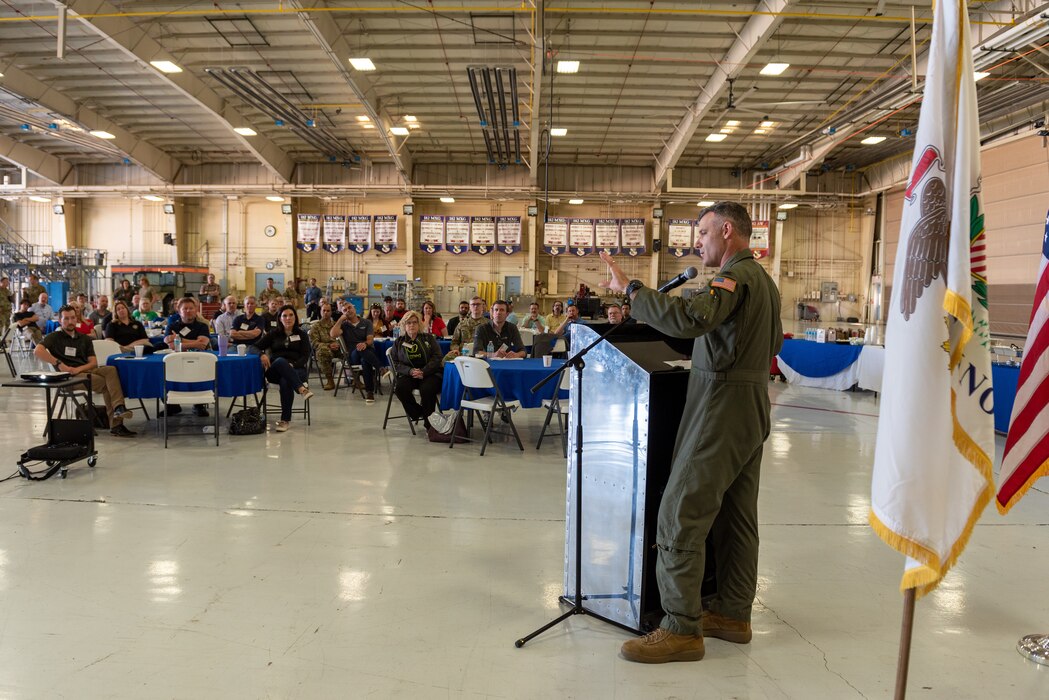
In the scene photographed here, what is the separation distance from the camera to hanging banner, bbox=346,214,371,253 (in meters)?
19.7

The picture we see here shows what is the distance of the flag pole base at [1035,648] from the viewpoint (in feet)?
7.92

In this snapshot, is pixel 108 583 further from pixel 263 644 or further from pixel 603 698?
pixel 603 698

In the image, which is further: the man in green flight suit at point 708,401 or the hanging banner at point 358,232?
the hanging banner at point 358,232

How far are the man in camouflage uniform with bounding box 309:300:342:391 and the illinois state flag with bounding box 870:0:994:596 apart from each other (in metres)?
8.12

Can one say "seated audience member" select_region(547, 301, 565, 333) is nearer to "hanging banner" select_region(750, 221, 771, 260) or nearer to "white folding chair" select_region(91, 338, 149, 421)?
"white folding chair" select_region(91, 338, 149, 421)

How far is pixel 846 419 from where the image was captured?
24.4 ft

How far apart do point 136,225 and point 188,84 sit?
9.99 meters

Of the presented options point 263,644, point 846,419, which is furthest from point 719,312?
point 846,419

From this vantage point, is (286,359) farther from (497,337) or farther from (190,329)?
(497,337)

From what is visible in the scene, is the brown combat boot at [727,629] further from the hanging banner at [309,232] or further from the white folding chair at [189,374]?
the hanging banner at [309,232]

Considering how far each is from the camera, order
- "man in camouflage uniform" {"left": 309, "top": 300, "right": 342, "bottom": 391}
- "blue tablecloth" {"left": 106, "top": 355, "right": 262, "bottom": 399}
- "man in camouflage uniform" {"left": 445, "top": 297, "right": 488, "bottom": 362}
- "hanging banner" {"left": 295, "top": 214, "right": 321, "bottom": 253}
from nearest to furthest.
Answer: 1. "blue tablecloth" {"left": 106, "top": 355, "right": 262, "bottom": 399}
2. "man in camouflage uniform" {"left": 445, "top": 297, "right": 488, "bottom": 362}
3. "man in camouflage uniform" {"left": 309, "top": 300, "right": 342, "bottom": 391}
4. "hanging banner" {"left": 295, "top": 214, "right": 321, "bottom": 253}

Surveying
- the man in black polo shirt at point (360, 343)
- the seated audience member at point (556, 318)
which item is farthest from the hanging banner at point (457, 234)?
the man in black polo shirt at point (360, 343)

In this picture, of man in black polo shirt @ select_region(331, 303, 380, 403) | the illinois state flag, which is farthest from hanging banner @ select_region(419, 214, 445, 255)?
the illinois state flag

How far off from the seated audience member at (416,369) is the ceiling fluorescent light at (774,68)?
866 cm
